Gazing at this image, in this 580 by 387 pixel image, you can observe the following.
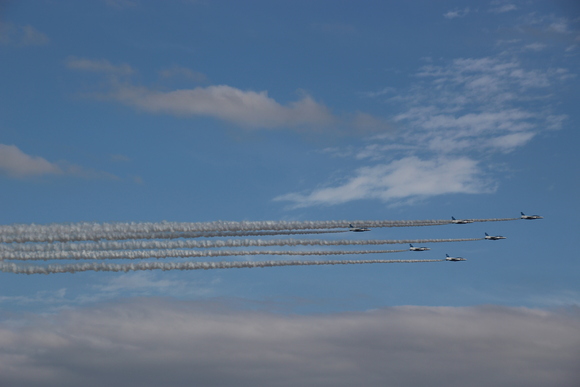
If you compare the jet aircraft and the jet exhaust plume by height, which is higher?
the jet aircraft

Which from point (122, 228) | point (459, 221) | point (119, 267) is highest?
point (459, 221)

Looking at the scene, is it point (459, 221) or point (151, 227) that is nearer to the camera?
point (151, 227)

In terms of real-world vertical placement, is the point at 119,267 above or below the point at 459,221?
below

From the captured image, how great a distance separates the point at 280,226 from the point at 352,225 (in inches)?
404

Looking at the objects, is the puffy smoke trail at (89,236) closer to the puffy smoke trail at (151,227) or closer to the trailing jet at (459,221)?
the puffy smoke trail at (151,227)

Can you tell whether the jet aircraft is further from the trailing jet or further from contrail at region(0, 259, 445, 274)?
contrail at region(0, 259, 445, 274)

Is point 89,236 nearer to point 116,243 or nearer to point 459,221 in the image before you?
point 116,243

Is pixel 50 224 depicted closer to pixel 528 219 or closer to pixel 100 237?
pixel 100 237

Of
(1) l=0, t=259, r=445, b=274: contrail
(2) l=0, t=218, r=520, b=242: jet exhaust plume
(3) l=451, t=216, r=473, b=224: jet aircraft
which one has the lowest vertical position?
(1) l=0, t=259, r=445, b=274: contrail

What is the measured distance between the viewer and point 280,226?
287ft

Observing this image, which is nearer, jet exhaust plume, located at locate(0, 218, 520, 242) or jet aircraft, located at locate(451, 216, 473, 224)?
jet exhaust plume, located at locate(0, 218, 520, 242)

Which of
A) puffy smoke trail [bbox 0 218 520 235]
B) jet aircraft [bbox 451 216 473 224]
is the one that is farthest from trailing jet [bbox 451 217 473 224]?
puffy smoke trail [bbox 0 218 520 235]

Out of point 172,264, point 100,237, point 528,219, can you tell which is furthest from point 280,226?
point 528,219

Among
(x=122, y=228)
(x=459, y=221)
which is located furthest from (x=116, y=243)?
(x=459, y=221)
